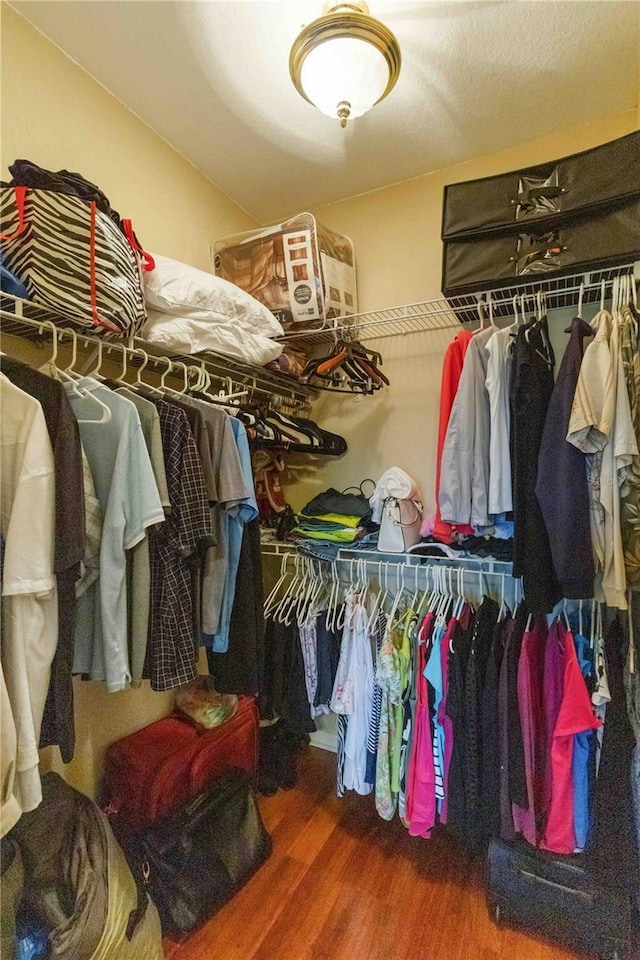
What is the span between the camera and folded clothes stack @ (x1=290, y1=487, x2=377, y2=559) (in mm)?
1838

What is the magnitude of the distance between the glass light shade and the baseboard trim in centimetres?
256

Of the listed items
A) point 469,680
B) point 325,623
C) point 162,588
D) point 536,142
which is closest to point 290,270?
point 536,142

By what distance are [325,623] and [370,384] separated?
105 cm

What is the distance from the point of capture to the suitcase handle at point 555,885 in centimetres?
127

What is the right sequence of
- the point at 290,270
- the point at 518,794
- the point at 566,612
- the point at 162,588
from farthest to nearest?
1. the point at 290,270
2. the point at 566,612
3. the point at 518,794
4. the point at 162,588

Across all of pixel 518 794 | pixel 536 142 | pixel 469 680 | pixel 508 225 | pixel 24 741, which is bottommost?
pixel 518 794

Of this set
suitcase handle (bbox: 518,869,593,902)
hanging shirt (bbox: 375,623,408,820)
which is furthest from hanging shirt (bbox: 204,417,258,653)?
suitcase handle (bbox: 518,869,593,902)

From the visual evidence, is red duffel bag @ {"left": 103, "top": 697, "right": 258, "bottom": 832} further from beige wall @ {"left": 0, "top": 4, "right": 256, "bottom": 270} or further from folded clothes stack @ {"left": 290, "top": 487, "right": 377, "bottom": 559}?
beige wall @ {"left": 0, "top": 4, "right": 256, "bottom": 270}

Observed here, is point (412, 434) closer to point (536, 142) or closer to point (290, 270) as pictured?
point (290, 270)

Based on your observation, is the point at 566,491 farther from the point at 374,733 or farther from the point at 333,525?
the point at 374,733

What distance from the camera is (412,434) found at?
204 cm

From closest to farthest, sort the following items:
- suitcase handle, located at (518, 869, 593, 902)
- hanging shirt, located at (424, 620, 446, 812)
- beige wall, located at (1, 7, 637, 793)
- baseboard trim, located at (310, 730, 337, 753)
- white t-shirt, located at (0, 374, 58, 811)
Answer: white t-shirt, located at (0, 374, 58, 811) < suitcase handle, located at (518, 869, 593, 902) < beige wall, located at (1, 7, 637, 793) < hanging shirt, located at (424, 620, 446, 812) < baseboard trim, located at (310, 730, 337, 753)

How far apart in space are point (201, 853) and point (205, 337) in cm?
165

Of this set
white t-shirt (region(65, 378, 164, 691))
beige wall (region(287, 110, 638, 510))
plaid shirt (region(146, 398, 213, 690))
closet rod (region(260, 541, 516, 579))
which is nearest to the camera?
white t-shirt (region(65, 378, 164, 691))
